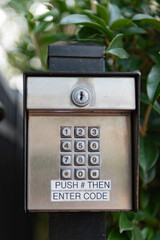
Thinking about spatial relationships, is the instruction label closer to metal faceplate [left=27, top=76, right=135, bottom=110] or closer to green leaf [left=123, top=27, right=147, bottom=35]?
metal faceplate [left=27, top=76, right=135, bottom=110]

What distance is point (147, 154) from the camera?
1021mm

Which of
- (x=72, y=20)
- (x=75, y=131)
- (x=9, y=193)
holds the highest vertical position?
(x=72, y=20)

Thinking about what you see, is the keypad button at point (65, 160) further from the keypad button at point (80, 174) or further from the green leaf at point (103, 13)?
the green leaf at point (103, 13)

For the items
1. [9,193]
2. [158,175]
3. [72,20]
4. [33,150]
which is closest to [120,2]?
[72,20]

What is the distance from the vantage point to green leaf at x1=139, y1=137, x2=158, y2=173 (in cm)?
99

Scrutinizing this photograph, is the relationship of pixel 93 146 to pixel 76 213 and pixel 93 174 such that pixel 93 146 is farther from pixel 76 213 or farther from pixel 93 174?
pixel 76 213

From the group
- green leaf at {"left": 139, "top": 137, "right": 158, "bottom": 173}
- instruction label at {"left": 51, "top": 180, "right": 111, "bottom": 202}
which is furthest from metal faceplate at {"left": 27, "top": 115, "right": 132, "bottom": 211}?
green leaf at {"left": 139, "top": 137, "right": 158, "bottom": 173}

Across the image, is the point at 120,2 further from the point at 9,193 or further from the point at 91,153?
the point at 9,193

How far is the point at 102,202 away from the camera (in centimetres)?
76

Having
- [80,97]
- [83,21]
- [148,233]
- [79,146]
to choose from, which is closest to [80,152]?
[79,146]

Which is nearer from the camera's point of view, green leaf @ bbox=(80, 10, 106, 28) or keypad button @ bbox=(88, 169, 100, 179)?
keypad button @ bbox=(88, 169, 100, 179)

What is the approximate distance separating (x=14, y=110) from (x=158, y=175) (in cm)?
139

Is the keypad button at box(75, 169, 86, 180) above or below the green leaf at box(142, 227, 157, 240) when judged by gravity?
above

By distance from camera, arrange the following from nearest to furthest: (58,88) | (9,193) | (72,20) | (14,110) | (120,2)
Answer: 1. (58,88)
2. (72,20)
3. (120,2)
4. (9,193)
5. (14,110)
